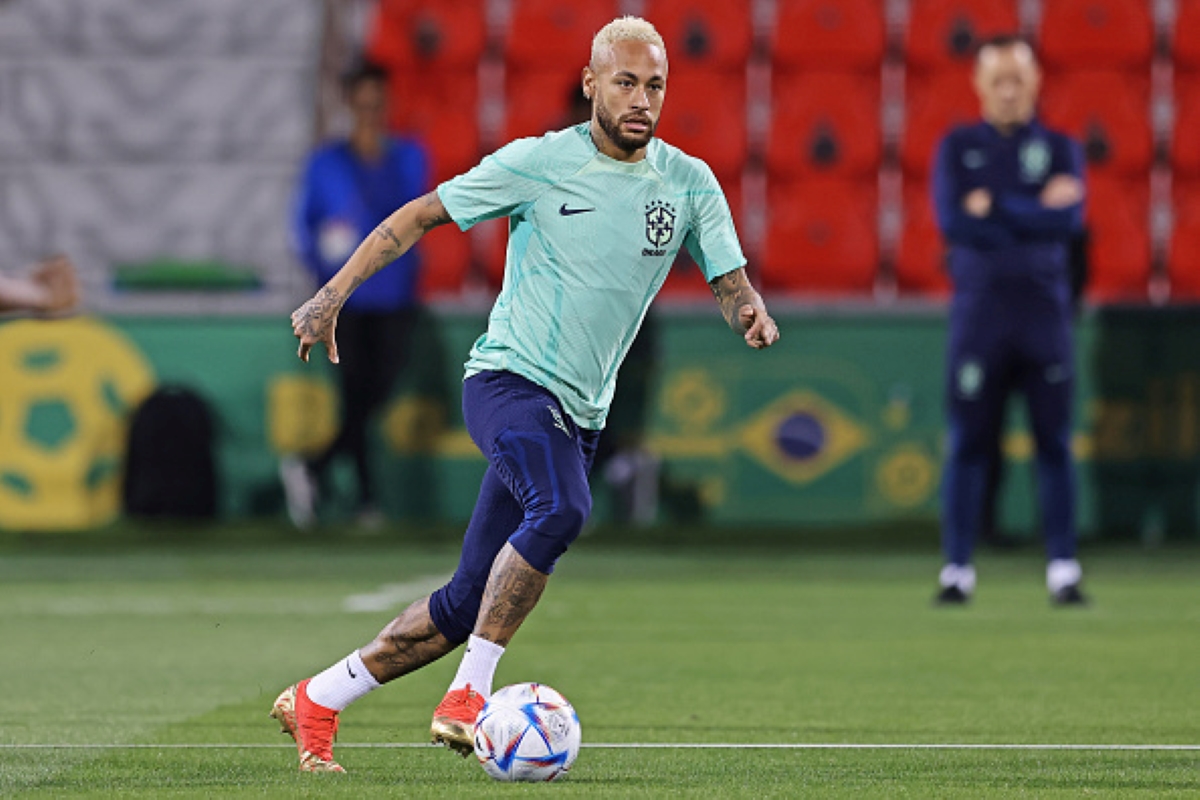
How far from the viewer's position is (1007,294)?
9648mm

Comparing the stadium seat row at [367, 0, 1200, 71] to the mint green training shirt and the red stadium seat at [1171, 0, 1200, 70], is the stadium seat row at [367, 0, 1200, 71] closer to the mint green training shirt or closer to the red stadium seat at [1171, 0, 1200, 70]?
the red stadium seat at [1171, 0, 1200, 70]

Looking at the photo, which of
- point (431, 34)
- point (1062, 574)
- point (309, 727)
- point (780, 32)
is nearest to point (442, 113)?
point (431, 34)

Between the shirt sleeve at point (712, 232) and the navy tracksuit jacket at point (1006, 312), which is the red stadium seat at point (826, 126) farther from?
the shirt sleeve at point (712, 232)

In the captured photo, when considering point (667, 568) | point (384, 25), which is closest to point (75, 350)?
point (667, 568)

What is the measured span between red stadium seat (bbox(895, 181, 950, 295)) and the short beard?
12213 millimetres

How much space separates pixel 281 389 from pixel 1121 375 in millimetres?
5180

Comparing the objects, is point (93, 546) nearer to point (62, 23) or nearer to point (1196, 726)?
point (62, 23)

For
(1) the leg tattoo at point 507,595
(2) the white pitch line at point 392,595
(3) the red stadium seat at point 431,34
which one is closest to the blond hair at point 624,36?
(1) the leg tattoo at point 507,595

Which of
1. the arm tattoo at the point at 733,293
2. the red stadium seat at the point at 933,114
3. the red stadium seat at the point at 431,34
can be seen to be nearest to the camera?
the arm tattoo at the point at 733,293

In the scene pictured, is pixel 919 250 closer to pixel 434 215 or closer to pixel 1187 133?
pixel 1187 133

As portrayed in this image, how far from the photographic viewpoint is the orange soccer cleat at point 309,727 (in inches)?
200

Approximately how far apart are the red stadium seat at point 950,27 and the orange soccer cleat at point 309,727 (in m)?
13.4

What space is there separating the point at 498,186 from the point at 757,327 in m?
0.71

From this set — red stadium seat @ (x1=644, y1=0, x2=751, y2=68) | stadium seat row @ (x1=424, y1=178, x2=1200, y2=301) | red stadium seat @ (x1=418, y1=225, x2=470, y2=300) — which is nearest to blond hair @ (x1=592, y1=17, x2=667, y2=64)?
stadium seat row @ (x1=424, y1=178, x2=1200, y2=301)
